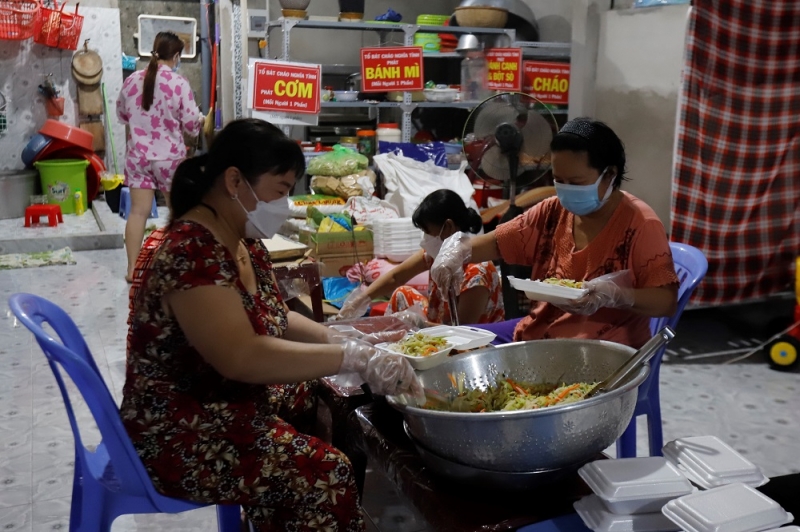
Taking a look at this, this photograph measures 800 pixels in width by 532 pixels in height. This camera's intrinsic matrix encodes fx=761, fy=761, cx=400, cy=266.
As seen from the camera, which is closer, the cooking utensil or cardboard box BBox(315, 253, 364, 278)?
the cooking utensil

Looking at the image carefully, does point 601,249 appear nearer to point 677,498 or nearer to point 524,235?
point 524,235

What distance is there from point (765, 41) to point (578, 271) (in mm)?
2602

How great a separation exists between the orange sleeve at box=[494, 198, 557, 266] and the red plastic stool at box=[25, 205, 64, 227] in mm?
6204

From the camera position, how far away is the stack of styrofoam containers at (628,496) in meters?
1.25

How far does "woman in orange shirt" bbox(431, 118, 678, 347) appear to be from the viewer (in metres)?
2.15

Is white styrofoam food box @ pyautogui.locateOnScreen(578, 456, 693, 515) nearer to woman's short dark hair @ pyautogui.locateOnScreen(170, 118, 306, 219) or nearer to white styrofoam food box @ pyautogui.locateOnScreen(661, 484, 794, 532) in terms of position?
white styrofoam food box @ pyautogui.locateOnScreen(661, 484, 794, 532)

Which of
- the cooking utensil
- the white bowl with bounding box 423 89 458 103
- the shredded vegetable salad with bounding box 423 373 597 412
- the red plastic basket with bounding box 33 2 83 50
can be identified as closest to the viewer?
the cooking utensil

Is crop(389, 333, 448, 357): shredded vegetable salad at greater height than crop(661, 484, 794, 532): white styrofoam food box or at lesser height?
greater

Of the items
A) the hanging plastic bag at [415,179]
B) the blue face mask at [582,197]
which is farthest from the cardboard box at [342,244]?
the blue face mask at [582,197]

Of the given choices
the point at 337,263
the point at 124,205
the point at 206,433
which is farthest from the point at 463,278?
the point at 124,205

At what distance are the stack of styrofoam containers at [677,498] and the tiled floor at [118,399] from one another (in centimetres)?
91

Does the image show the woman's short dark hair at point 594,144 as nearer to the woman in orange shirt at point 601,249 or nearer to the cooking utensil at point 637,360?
the woman in orange shirt at point 601,249

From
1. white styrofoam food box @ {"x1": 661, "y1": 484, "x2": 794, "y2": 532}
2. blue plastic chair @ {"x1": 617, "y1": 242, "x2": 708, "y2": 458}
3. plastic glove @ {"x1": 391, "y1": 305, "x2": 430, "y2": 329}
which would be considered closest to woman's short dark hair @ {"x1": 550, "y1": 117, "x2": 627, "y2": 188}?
blue plastic chair @ {"x1": 617, "y1": 242, "x2": 708, "y2": 458}

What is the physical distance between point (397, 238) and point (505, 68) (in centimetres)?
220
